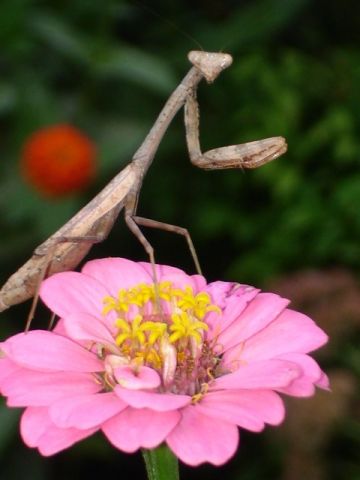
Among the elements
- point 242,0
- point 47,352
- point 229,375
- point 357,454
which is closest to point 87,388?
point 47,352

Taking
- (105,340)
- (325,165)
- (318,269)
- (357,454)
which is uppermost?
(105,340)

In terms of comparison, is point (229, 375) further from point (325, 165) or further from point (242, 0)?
point (242, 0)

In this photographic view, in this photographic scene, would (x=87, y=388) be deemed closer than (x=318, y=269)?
Yes

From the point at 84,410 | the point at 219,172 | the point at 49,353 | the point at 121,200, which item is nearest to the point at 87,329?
the point at 49,353

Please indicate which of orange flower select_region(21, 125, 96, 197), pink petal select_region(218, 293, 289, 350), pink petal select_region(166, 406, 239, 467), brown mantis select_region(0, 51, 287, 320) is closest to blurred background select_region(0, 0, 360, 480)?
orange flower select_region(21, 125, 96, 197)

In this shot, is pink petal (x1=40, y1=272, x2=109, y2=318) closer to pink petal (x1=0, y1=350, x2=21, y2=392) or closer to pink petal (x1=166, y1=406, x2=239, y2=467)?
pink petal (x1=0, y1=350, x2=21, y2=392)

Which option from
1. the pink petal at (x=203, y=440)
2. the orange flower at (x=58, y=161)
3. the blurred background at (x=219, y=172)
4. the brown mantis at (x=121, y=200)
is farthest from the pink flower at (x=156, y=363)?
the orange flower at (x=58, y=161)
